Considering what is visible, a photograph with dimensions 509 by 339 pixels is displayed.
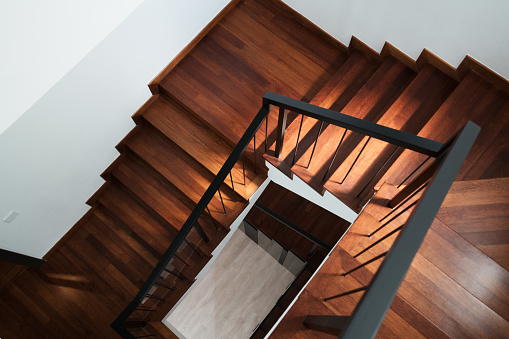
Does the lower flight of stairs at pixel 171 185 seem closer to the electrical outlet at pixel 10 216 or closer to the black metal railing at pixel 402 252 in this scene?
the electrical outlet at pixel 10 216

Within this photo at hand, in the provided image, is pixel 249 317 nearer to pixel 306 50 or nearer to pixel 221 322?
pixel 221 322

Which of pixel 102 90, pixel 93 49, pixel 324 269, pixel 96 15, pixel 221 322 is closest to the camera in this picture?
pixel 324 269

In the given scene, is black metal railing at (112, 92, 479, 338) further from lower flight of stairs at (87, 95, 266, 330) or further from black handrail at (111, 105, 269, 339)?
lower flight of stairs at (87, 95, 266, 330)

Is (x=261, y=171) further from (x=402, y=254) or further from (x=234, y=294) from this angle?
(x=234, y=294)

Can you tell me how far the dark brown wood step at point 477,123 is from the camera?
8.55ft

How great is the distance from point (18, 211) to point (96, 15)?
6.24 feet

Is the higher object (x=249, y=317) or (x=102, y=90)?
(x=102, y=90)

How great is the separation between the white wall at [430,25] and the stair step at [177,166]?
191cm

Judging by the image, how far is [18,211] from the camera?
341 centimetres

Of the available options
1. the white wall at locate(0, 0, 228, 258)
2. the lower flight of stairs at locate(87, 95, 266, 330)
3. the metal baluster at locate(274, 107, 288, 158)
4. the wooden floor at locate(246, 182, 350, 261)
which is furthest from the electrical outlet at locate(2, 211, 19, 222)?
the wooden floor at locate(246, 182, 350, 261)

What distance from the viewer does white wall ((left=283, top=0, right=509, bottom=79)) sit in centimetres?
271

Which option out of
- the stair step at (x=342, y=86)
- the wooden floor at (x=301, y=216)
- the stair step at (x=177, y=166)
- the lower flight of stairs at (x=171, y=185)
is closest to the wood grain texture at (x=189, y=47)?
the lower flight of stairs at (x=171, y=185)

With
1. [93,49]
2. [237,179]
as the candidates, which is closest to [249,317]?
[237,179]

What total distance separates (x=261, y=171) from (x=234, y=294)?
122 inches
